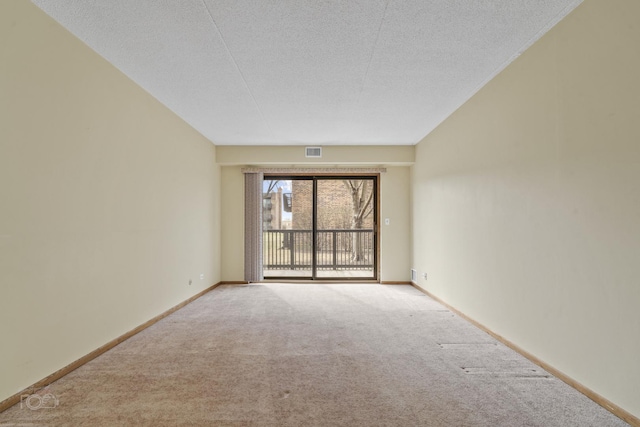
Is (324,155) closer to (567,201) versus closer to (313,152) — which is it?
(313,152)

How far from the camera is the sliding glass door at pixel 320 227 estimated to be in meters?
6.05

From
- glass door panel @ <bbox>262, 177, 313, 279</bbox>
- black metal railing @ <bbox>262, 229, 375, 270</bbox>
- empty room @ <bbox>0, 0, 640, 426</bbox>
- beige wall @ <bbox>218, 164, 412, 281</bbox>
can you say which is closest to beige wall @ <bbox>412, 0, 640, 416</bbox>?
empty room @ <bbox>0, 0, 640, 426</bbox>

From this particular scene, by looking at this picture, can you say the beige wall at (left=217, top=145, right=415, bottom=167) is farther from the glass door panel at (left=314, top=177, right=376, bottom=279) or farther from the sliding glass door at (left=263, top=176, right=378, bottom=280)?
the glass door panel at (left=314, top=177, right=376, bottom=279)

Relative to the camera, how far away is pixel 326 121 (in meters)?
4.16

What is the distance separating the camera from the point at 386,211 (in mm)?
5758

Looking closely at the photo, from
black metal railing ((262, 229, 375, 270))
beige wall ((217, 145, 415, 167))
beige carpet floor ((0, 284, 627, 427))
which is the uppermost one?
beige wall ((217, 145, 415, 167))

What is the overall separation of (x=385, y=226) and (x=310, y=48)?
385 cm

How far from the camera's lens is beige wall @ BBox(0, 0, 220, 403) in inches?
73.1

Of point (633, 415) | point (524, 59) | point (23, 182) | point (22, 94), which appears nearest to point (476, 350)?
point (633, 415)

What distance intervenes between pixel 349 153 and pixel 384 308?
266 cm

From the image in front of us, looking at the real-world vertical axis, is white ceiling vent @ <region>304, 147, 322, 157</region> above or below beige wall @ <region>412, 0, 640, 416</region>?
above

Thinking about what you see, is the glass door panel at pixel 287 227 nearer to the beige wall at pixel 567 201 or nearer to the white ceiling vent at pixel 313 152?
the white ceiling vent at pixel 313 152

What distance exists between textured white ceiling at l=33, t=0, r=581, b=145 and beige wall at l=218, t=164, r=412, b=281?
2.01 m

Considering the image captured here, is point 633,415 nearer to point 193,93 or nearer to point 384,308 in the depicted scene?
point 384,308
